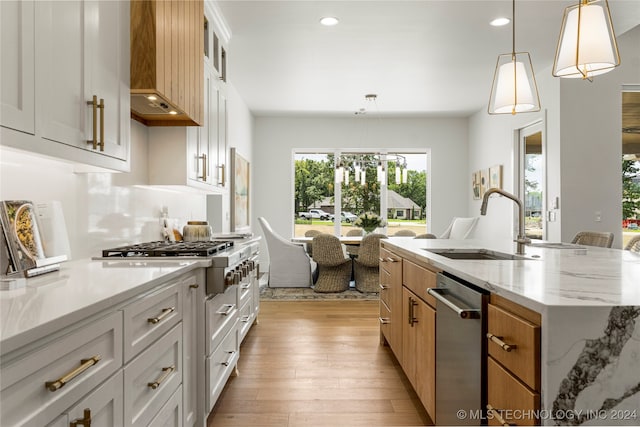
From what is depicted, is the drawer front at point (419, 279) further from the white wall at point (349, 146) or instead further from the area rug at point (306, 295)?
the white wall at point (349, 146)

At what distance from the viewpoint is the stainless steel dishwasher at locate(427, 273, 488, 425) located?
1455 millimetres

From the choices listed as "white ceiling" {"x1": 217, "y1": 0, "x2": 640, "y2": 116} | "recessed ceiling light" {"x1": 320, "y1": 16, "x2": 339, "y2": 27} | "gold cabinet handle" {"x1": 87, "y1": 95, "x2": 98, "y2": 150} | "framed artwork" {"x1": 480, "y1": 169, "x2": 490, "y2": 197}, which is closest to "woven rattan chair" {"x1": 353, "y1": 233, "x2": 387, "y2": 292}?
"white ceiling" {"x1": 217, "y1": 0, "x2": 640, "y2": 116}

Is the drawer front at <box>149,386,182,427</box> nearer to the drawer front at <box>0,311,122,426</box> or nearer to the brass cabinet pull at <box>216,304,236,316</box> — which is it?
the drawer front at <box>0,311,122,426</box>

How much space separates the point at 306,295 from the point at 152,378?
4.18m

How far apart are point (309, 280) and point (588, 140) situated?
149 inches

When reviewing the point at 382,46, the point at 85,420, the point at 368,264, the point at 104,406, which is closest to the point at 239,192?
the point at 368,264

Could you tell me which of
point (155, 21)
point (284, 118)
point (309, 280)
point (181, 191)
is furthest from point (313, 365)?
point (284, 118)

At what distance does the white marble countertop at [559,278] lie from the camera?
3.58 ft

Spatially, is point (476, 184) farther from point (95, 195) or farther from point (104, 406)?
point (104, 406)

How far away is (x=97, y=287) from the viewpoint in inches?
53.7

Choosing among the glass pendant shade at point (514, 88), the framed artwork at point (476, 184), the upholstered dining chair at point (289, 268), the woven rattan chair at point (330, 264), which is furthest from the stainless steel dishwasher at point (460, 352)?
the framed artwork at point (476, 184)

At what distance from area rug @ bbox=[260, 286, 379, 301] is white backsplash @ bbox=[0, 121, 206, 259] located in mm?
2331

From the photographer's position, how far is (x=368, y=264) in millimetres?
5770

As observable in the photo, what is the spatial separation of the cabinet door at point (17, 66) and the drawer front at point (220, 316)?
1211mm
